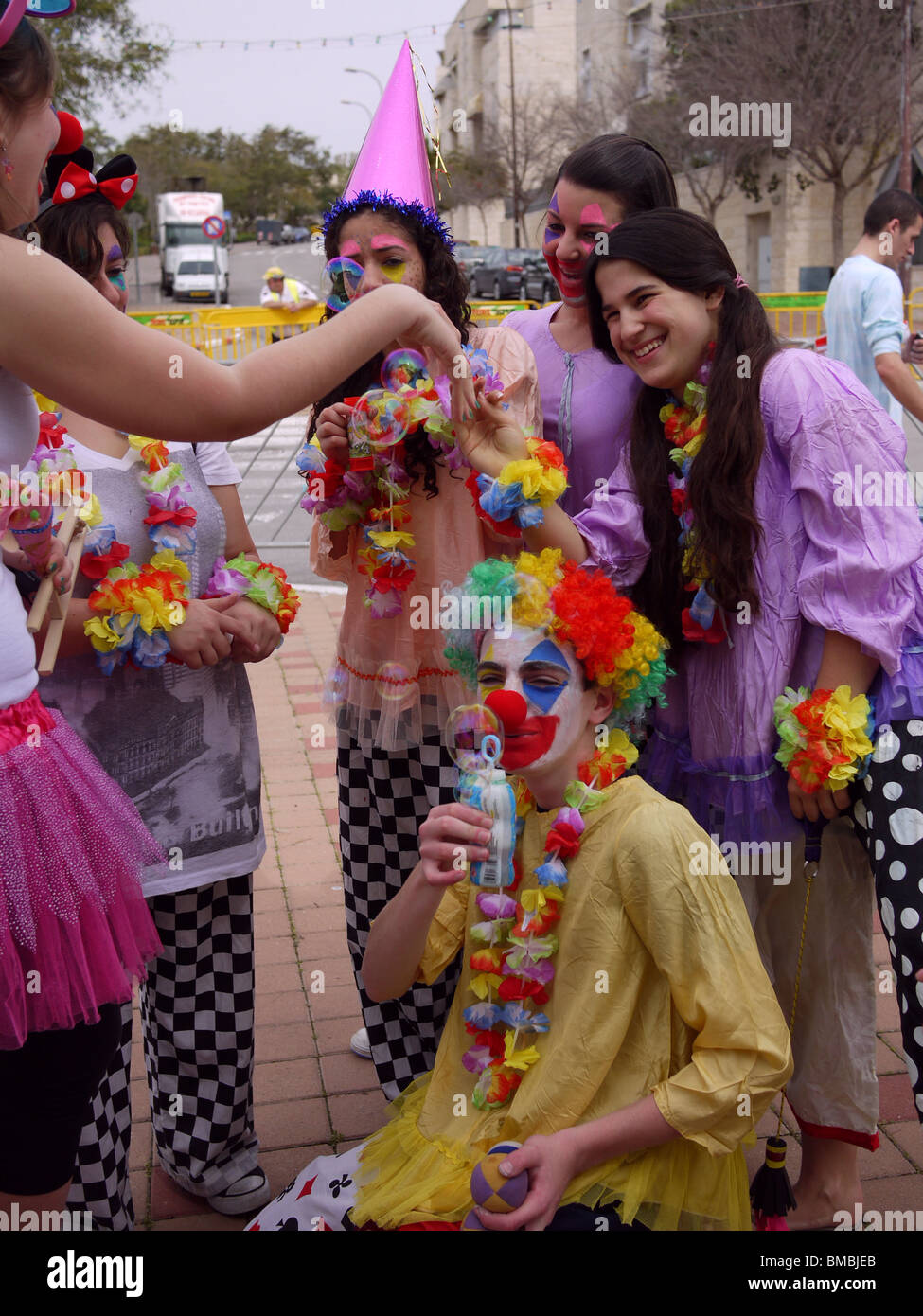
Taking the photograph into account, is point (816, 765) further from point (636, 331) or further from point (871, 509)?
point (636, 331)

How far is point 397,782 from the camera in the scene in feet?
9.26

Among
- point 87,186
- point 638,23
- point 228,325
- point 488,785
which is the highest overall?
point 638,23

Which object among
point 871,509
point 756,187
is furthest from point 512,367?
point 756,187

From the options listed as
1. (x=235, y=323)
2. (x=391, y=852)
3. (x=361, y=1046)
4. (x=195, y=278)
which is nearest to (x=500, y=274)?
(x=195, y=278)

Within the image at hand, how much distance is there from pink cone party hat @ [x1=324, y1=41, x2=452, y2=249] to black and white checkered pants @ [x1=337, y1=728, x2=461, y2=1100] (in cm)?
119

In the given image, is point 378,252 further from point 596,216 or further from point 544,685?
point 544,685

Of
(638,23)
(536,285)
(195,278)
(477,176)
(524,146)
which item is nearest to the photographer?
(536,285)

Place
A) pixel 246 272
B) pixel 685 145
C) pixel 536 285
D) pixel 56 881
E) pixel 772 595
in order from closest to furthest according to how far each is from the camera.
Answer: pixel 56 881, pixel 772 595, pixel 536 285, pixel 685 145, pixel 246 272

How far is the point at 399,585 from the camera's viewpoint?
2705 mm

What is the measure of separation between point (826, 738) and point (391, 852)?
1092mm

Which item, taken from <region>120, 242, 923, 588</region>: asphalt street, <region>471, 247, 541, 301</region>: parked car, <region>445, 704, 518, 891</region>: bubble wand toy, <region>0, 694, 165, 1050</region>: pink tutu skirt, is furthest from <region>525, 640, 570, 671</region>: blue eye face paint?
<region>471, 247, 541, 301</region>: parked car

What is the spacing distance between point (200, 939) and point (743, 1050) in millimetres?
1278

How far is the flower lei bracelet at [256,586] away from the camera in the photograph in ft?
8.61

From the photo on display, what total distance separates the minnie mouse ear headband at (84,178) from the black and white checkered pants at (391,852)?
1273 millimetres
